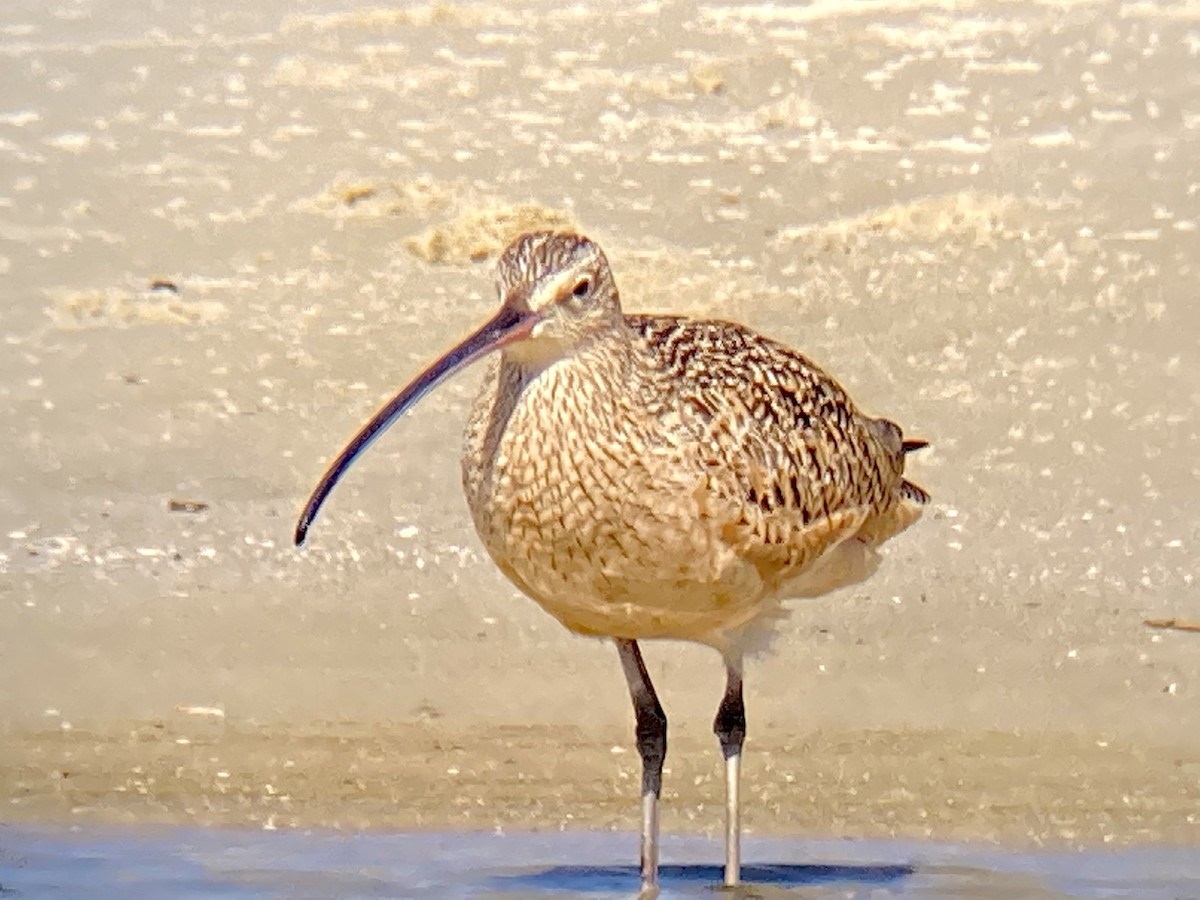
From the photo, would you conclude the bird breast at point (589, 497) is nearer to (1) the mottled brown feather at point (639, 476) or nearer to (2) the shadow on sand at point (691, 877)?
(1) the mottled brown feather at point (639, 476)

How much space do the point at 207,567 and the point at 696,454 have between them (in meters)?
2.40

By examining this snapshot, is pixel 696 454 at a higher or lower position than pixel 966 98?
lower

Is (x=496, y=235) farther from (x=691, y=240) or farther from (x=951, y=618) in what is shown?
(x=951, y=618)

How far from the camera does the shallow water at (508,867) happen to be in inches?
240

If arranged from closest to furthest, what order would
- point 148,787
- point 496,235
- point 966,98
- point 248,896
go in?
point 248,896, point 148,787, point 496,235, point 966,98

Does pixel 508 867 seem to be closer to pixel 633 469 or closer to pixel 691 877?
pixel 691 877

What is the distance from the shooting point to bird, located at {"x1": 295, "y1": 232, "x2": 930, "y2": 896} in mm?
5566

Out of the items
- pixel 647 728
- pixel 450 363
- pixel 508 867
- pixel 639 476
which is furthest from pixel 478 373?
pixel 450 363

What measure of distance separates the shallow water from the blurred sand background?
93mm

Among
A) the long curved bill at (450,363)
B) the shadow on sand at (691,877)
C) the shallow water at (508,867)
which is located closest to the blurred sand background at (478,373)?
the shallow water at (508,867)

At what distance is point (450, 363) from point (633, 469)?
49 cm

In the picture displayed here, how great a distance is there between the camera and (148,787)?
6594 millimetres

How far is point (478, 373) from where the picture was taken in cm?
907

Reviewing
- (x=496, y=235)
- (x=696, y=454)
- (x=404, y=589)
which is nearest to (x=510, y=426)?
(x=696, y=454)
